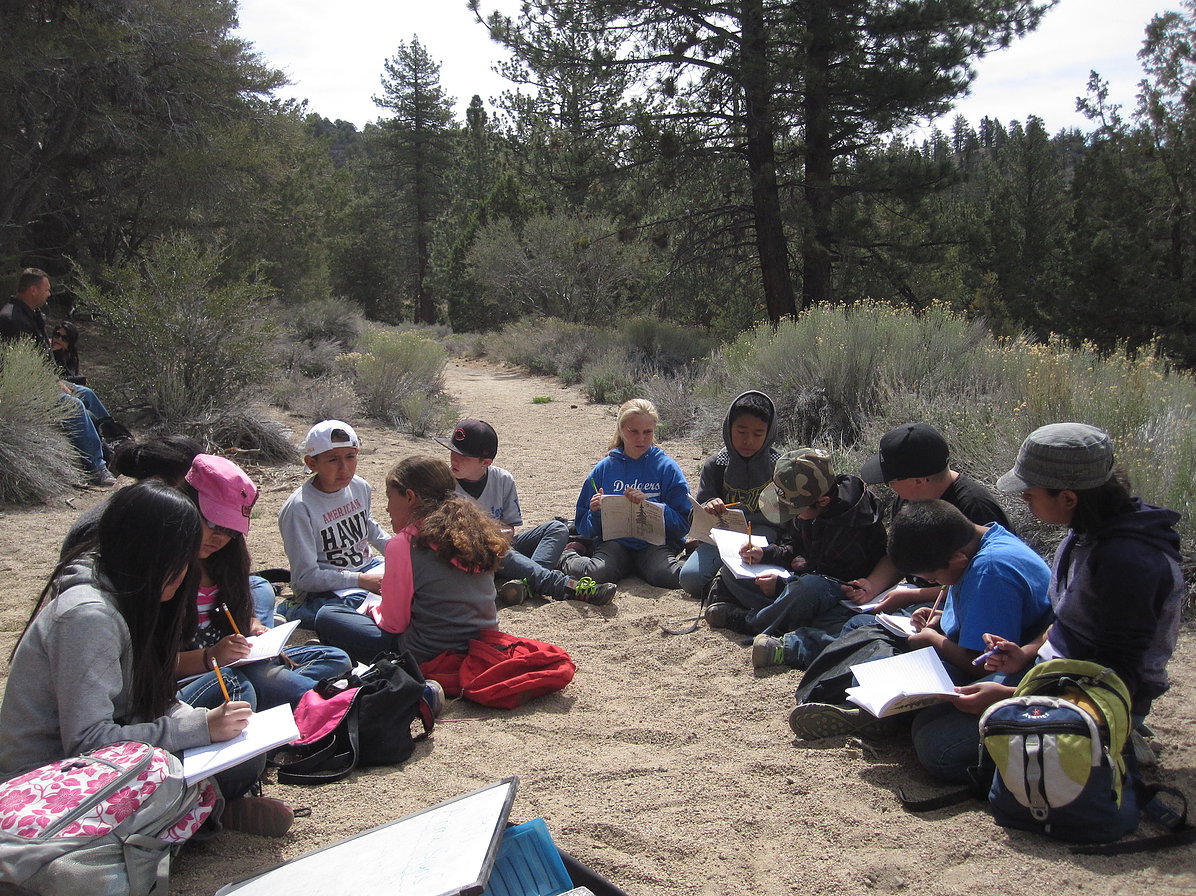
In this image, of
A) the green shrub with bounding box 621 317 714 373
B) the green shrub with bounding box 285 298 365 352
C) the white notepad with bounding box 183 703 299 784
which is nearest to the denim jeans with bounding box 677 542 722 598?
the white notepad with bounding box 183 703 299 784

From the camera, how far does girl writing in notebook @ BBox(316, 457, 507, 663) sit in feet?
12.0

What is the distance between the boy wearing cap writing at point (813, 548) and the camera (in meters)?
4.01

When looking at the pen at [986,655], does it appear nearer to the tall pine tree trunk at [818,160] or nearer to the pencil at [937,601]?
the pencil at [937,601]

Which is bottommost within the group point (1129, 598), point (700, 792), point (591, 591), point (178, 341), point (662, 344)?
point (700, 792)

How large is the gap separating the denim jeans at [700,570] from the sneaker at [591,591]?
1.36 ft

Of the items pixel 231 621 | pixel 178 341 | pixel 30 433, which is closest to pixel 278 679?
pixel 231 621

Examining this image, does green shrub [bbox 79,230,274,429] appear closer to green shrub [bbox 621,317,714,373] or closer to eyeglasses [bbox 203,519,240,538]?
eyeglasses [bbox 203,519,240,538]

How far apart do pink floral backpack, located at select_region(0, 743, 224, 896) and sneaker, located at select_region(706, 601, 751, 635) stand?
2749mm

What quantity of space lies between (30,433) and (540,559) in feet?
15.4

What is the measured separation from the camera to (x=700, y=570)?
4926mm

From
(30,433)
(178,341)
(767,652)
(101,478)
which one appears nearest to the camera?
(767,652)

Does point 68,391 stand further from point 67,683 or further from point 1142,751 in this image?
point 1142,751

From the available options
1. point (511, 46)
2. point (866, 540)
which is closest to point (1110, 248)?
point (511, 46)

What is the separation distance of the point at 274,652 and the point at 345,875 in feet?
4.11
